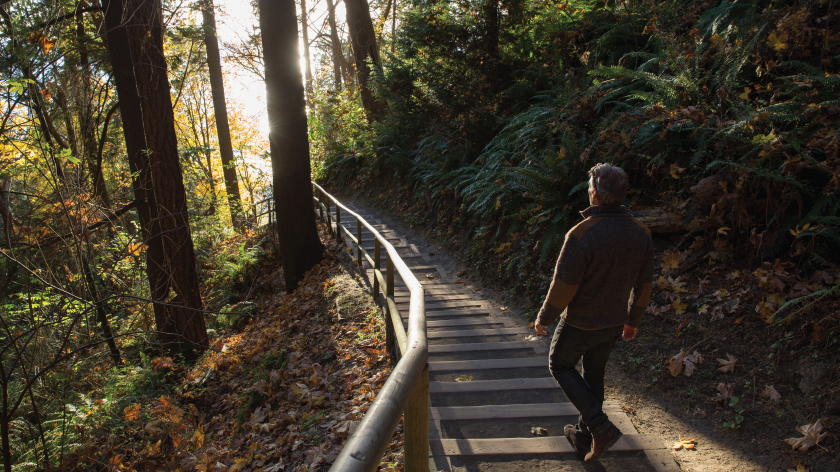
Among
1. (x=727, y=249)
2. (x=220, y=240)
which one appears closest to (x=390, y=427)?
(x=727, y=249)

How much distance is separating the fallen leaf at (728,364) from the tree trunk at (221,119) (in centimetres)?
1563

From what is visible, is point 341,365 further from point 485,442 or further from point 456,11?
point 456,11

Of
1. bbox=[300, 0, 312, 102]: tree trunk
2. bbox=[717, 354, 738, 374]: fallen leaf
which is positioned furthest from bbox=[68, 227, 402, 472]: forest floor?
bbox=[300, 0, 312, 102]: tree trunk

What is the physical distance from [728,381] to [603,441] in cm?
166

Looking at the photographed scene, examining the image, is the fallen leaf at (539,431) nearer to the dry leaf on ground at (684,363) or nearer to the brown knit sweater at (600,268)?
the brown knit sweater at (600,268)

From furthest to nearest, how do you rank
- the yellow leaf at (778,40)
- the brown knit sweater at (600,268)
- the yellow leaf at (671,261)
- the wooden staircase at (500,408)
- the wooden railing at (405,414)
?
the yellow leaf at (778,40) → the yellow leaf at (671,261) → the wooden staircase at (500,408) → the brown knit sweater at (600,268) → the wooden railing at (405,414)

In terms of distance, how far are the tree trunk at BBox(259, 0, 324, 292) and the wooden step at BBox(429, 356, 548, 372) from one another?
214 inches

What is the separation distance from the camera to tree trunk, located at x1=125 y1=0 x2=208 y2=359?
6961mm

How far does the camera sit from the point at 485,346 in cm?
507

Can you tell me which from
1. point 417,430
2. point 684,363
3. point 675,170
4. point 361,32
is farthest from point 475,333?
point 361,32

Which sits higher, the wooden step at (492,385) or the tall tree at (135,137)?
the tall tree at (135,137)

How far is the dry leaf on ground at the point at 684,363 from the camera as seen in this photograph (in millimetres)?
3982

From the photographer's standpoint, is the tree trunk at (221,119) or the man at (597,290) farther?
the tree trunk at (221,119)

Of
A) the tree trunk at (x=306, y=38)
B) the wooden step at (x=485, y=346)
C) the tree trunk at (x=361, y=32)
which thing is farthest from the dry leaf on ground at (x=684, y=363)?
the tree trunk at (x=306, y=38)
